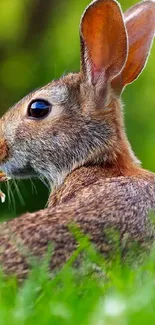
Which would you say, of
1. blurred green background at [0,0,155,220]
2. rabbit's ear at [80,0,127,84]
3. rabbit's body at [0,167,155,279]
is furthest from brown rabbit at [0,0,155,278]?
blurred green background at [0,0,155,220]

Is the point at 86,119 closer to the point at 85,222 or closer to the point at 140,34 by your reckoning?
the point at 140,34

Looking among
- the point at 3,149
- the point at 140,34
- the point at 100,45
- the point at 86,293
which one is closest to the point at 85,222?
the point at 86,293

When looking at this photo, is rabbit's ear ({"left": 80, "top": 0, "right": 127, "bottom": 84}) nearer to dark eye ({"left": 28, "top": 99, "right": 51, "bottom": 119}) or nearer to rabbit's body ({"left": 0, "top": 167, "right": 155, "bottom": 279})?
dark eye ({"left": 28, "top": 99, "right": 51, "bottom": 119})

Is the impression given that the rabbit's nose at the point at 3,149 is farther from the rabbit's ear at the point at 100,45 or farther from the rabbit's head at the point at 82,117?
the rabbit's ear at the point at 100,45

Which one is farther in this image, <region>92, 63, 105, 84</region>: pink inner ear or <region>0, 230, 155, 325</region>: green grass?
<region>92, 63, 105, 84</region>: pink inner ear

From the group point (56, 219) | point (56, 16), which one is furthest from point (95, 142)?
point (56, 16)

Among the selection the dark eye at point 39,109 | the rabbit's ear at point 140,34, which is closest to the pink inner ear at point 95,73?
the dark eye at point 39,109
